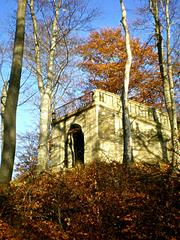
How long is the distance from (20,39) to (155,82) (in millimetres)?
14616

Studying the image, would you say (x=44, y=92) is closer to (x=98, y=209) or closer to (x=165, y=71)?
(x=165, y=71)

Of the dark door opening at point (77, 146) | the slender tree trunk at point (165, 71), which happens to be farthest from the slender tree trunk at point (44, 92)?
the slender tree trunk at point (165, 71)

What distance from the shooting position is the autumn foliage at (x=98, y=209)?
5.38m

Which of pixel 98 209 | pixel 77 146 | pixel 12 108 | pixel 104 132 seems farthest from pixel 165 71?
pixel 98 209

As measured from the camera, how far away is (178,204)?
5.68 metres

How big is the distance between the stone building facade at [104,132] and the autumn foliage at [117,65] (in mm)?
5120

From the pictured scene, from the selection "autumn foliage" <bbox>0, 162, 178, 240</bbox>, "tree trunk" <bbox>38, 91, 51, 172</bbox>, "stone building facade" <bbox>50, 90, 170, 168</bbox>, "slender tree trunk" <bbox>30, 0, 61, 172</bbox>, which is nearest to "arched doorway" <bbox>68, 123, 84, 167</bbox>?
"stone building facade" <bbox>50, 90, 170, 168</bbox>

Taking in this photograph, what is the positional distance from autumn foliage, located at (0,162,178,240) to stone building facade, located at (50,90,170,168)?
6.50 meters

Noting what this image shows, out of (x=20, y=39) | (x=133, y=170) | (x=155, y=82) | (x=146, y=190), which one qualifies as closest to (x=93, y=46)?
(x=155, y=82)

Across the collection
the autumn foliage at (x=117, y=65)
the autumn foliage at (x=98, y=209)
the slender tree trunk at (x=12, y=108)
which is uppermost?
the autumn foliage at (x=117, y=65)

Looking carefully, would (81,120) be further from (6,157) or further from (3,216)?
(3,216)

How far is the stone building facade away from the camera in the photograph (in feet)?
48.5

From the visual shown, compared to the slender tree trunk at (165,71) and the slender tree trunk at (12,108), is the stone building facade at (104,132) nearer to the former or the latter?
the slender tree trunk at (165,71)

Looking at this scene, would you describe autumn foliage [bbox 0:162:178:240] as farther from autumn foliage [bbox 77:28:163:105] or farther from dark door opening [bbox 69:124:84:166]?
autumn foliage [bbox 77:28:163:105]
